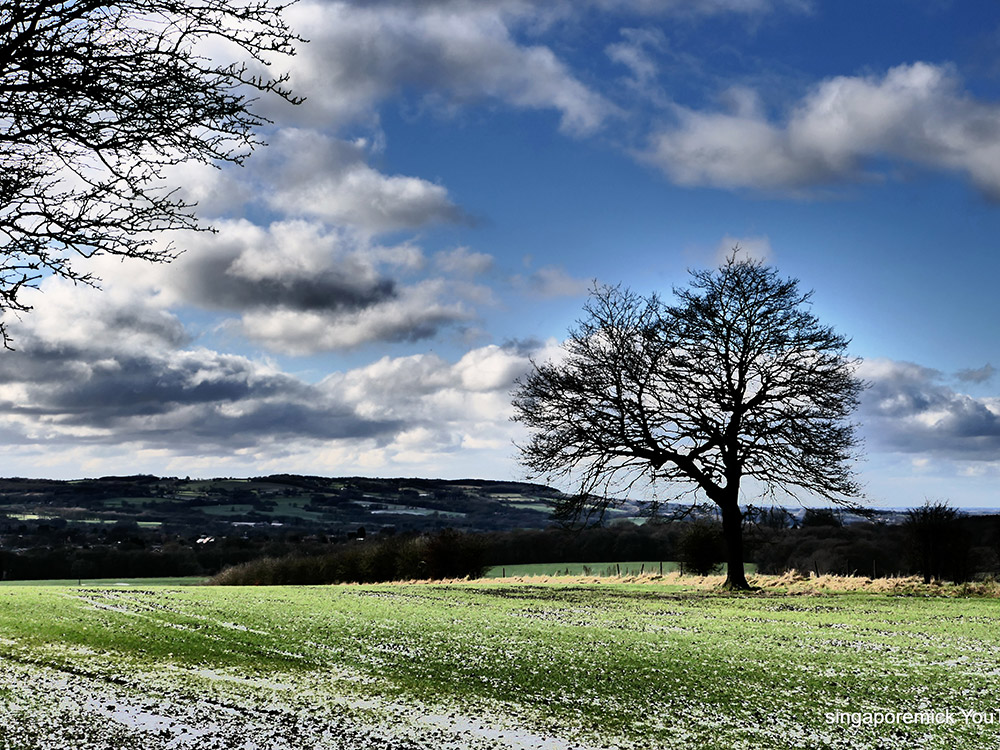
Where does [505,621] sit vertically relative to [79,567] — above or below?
above

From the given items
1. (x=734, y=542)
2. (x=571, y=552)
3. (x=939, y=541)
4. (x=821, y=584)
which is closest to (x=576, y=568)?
(x=571, y=552)

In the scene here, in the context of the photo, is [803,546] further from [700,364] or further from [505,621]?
[505,621]

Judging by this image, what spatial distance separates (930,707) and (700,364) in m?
19.7

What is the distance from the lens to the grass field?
8.11 meters

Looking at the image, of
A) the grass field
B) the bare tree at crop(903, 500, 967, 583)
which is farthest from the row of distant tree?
the grass field

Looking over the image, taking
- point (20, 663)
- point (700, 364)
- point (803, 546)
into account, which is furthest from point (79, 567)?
point (20, 663)

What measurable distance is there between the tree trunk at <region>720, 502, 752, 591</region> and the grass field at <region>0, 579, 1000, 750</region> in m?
10.1

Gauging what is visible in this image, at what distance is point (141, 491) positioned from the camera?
152m

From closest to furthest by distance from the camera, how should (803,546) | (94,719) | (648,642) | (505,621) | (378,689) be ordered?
(94,719) < (378,689) < (648,642) < (505,621) < (803,546)

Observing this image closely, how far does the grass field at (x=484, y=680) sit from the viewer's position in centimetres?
811

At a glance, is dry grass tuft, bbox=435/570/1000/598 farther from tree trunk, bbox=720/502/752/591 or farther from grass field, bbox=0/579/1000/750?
grass field, bbox=0/579/1000/750

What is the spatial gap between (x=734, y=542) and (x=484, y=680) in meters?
20.9

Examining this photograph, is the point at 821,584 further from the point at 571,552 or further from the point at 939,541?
the point at 571,552

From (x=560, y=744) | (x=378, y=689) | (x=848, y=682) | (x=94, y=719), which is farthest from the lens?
(x=848, y=682)
